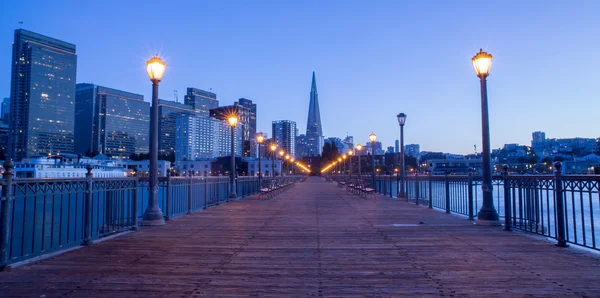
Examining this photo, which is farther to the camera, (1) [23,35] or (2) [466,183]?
(1) [23,35]

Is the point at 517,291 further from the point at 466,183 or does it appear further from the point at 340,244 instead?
the point at 466,183

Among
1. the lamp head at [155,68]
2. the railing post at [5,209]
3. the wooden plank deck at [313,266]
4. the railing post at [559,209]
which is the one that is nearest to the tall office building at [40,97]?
the lamp head at [155,68]

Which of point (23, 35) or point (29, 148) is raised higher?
point (23, 35)

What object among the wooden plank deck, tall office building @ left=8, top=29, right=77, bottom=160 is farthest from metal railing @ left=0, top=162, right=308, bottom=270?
tall office building @ left=8, top=29, right=77, bottom=160

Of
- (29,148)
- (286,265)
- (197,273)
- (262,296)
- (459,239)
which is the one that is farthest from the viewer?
(29,148)

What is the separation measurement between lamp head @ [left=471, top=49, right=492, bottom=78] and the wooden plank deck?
4.09 m

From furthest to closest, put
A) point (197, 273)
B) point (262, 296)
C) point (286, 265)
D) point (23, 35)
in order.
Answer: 1. point (23, 35)
2. point (286, 265)
3. point (197, 273)
4. point (262, 296)

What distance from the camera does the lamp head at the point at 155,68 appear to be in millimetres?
10609

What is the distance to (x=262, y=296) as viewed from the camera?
4152 mm

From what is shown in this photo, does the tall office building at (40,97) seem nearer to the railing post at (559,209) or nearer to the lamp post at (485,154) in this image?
the lamp post at (485,154)

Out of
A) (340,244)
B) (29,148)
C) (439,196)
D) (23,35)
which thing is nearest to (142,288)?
(340,244)

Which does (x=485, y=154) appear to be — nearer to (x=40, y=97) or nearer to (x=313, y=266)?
(x=313, y=266)

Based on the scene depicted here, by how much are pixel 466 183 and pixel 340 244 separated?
6256mm

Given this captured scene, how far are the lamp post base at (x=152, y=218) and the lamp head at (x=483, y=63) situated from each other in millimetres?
8898
